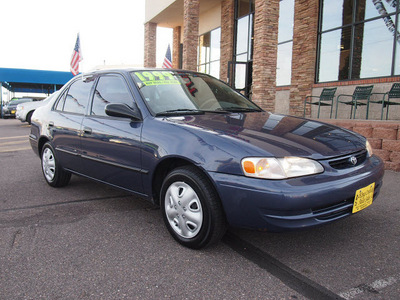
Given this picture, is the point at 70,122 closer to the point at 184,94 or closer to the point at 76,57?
the point at 184,94

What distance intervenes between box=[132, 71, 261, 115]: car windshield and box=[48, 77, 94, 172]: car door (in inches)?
36.2

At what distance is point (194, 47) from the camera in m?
14.2

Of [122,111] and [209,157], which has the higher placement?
[122,111]

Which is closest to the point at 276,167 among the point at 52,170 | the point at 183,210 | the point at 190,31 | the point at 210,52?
the point at 183,210

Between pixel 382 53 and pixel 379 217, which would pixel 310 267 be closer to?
pixel 379 217

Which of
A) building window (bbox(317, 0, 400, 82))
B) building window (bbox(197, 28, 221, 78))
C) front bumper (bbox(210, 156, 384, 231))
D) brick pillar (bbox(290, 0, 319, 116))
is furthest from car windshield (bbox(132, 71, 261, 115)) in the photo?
building window (bbox(197, 28, 221, 78))

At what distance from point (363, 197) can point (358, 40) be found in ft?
30.3

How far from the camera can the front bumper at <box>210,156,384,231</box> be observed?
223cm

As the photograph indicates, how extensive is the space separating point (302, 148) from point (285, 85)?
10864 millimetres

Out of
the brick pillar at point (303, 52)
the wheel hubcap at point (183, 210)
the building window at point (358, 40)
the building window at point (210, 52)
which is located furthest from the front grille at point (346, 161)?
the building window at point (210, 52)

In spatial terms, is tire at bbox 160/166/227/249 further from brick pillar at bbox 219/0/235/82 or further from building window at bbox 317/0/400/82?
brick pillar at bbox 219/0/235/82

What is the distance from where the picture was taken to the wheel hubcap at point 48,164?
445 cm

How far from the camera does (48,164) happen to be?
452 centimetres

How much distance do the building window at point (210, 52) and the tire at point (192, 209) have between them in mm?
15033
